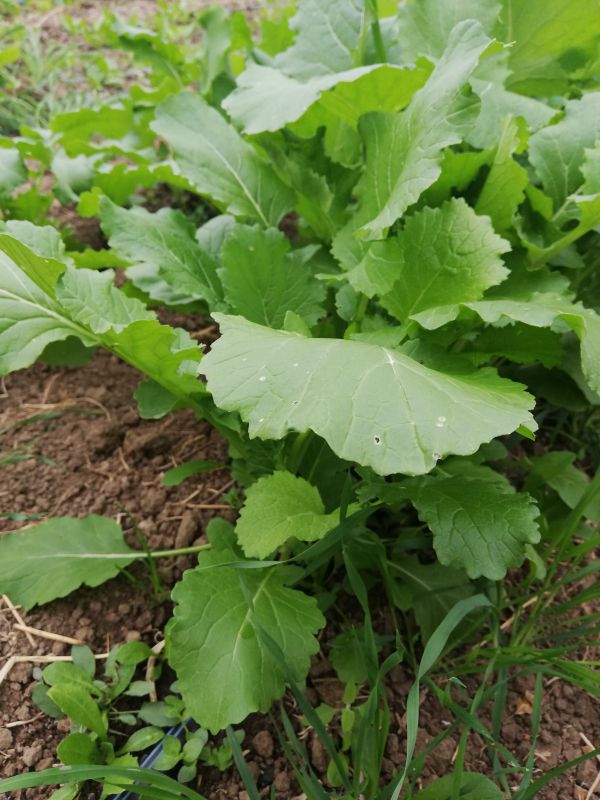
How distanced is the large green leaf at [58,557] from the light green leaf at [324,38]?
1275 mm

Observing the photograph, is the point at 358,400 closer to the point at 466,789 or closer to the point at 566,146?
the point at 466,789

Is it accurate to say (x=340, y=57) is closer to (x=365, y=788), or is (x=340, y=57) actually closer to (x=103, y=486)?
(x=103, y=486)

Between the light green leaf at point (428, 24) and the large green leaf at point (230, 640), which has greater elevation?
the light green leaf at point (428, 24)

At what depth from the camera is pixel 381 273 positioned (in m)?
1.24

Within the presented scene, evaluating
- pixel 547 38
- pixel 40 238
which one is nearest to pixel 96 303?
pixel 40 238

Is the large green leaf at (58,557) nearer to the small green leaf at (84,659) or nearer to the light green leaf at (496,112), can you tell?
the small green leaf at (84,659)

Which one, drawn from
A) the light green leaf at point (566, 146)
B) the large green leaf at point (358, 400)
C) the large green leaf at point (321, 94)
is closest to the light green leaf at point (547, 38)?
the light green leaf at point (566, 146)

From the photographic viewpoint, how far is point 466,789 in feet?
3.49

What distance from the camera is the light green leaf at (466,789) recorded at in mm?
1039

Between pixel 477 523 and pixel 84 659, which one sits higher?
pixel 477 523

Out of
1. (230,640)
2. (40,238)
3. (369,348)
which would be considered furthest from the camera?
(40,238)

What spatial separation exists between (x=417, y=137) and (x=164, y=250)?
2.03 ft

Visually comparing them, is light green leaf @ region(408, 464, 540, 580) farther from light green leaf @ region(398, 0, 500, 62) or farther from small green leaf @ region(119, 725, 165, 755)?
light green leaf @ region(398, 0, 500, 62)

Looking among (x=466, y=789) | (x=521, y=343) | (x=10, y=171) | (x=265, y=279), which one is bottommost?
(x=466, y=789)
